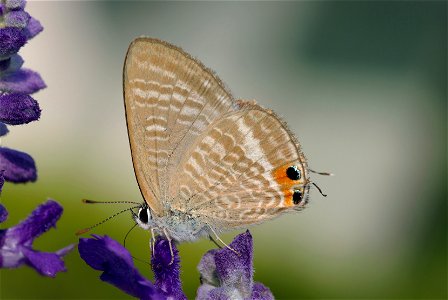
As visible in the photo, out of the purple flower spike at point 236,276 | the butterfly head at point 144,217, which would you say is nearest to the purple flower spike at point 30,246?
the purple flower spike at point 236,276

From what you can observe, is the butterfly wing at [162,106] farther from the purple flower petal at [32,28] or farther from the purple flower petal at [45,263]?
the purple flower petal at [45,263]

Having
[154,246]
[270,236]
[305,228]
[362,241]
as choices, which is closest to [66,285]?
[270,236]

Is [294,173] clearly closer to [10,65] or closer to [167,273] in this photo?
[167,273]

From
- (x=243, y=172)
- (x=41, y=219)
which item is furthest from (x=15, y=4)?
(x=243, y=172)

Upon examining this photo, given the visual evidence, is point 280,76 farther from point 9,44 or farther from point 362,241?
point 9,44

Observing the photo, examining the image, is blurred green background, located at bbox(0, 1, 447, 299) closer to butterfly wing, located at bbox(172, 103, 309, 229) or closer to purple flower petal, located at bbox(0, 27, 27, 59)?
butterfly wing, located at bbox(172, 103, 309, 229)

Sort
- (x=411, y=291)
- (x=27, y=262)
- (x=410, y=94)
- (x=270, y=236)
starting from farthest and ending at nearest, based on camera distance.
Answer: (x=410, y=94) < (x=270, y=236) < (x=411, y=291) < (x=27, y=262)
